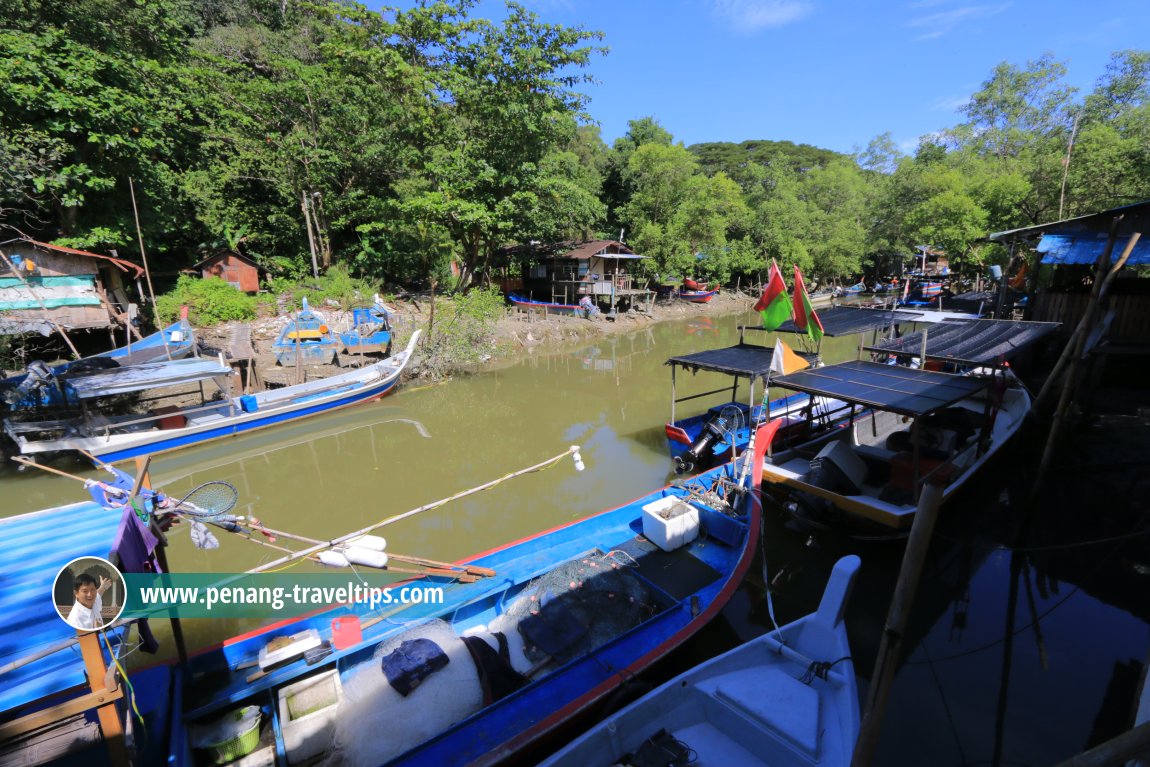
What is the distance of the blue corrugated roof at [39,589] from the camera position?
2857mm

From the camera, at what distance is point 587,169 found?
32.7m

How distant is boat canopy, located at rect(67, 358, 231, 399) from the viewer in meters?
9.60

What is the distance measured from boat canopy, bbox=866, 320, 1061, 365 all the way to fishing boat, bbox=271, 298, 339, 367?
16.8 metres

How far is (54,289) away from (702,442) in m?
18.7

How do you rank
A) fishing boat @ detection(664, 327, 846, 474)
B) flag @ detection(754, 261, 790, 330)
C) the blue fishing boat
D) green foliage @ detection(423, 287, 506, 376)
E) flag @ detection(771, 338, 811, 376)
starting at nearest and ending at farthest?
the blue fishing boat → flag @ detection(771, 338, 811, 376) → flag @ detection(754, 261, 790, 330) → fishing boat @ detection(664, 327, 846, 474) → green foliage @ detection(423, 287, 506, 376)

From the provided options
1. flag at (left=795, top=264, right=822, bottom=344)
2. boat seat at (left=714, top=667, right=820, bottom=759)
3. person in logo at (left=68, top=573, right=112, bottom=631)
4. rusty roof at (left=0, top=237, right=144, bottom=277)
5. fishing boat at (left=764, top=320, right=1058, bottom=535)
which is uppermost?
rusty roof at (left=0, top=237, right=144, bottom=277)

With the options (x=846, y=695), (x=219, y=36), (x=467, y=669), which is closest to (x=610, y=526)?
(x=467, y=669)

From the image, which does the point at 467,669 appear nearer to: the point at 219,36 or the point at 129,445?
the point at 129,445

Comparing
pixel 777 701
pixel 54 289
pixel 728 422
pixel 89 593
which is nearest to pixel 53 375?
pixel 54 289

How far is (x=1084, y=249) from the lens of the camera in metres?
13.3

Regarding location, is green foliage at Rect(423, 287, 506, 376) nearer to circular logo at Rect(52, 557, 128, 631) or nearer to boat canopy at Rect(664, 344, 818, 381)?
boat canopy at Rect(664, 344, 818, 381)

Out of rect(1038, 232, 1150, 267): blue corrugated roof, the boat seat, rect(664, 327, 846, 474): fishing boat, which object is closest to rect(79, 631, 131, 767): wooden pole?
the boat seat

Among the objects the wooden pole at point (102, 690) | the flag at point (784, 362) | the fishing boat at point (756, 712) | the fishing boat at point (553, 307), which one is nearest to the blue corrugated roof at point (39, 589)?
the wooden pole at point (102, 690)

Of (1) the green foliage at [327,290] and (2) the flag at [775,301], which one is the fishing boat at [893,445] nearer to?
(2) the flag at [775,301]
